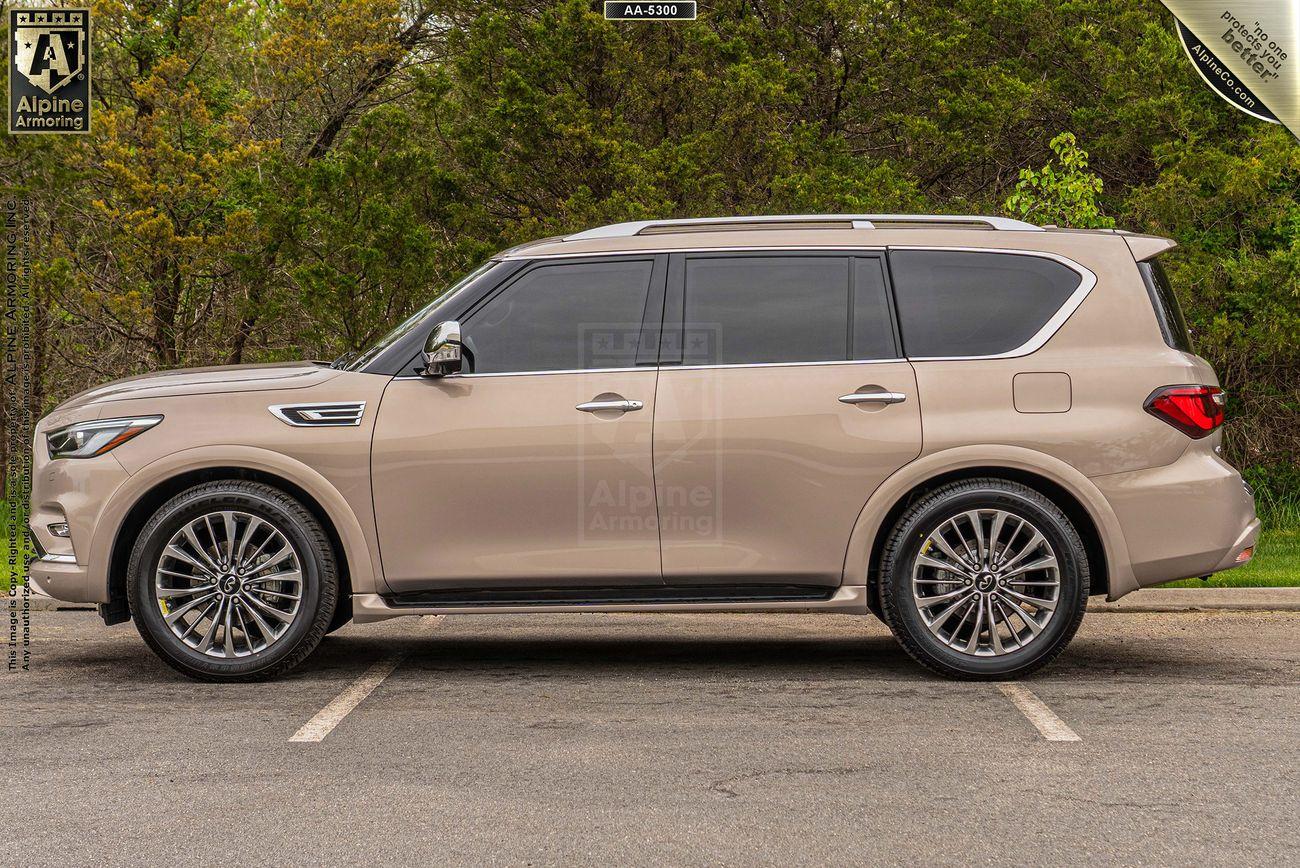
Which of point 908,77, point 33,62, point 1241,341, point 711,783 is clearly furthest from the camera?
point 908,77

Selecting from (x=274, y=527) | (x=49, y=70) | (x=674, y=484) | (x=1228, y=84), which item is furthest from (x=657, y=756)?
(x=49, y=70)

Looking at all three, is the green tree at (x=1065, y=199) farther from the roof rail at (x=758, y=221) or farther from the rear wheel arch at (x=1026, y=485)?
the rear wheel arch at (x=1026, y=485)

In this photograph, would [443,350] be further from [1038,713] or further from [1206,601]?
[1206,601]

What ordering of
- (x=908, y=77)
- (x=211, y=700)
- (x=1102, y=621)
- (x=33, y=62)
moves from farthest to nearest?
(x=908, y=77) < (x=33, y=62) < (x=1102, y=621) < (x=211, y=700)

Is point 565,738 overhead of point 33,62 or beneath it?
beneath

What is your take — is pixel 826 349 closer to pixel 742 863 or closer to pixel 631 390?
pixel 631 390

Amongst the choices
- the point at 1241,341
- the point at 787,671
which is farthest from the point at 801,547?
the point at 1241,341

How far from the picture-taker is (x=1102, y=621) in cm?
893

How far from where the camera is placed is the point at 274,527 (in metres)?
6.91

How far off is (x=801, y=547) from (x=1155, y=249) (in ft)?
7.55

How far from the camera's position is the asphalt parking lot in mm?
4582

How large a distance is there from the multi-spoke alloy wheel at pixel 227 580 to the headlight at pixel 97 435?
20.5 inches

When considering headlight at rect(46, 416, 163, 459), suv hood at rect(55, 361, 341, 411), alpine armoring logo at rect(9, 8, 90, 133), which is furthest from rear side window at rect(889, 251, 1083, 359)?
alpine armoring logo at rect(9, 8, 90, 133)

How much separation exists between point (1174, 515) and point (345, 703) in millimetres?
3932
